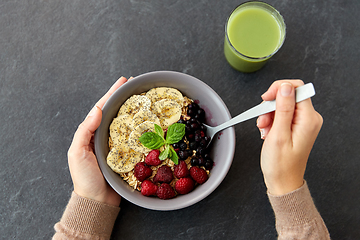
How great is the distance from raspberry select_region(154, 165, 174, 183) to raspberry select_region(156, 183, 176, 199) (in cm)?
2

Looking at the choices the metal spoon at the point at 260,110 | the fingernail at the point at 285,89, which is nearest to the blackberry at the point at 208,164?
the metal spoon at the point at 260,110

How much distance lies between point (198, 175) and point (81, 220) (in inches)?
24.7

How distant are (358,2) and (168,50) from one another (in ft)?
4.10

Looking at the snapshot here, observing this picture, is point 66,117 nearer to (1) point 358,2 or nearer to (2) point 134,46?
(2) point 134,46

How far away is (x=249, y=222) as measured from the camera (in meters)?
1.51

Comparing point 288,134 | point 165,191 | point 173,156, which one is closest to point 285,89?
point 288,134

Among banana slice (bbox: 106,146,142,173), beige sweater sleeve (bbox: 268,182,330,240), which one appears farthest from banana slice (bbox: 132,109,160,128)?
beige sweater sleeve (bbox: 268,182,330,240)

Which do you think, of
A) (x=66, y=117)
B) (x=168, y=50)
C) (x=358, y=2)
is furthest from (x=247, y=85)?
(x=66, y=117)

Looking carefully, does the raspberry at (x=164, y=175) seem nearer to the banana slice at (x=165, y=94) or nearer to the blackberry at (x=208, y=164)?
the blackberry at (x=208, y=164)

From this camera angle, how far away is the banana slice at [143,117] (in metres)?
1.30

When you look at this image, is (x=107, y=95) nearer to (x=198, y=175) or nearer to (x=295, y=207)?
(x=198, y=175)

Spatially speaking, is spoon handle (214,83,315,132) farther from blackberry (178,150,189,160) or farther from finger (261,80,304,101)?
blackberry (178,150,189,160)

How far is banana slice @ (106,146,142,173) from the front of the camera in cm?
126

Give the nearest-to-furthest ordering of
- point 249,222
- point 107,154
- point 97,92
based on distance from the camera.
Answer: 1. point 107,154
2. point 249,222
3. point 97,92
